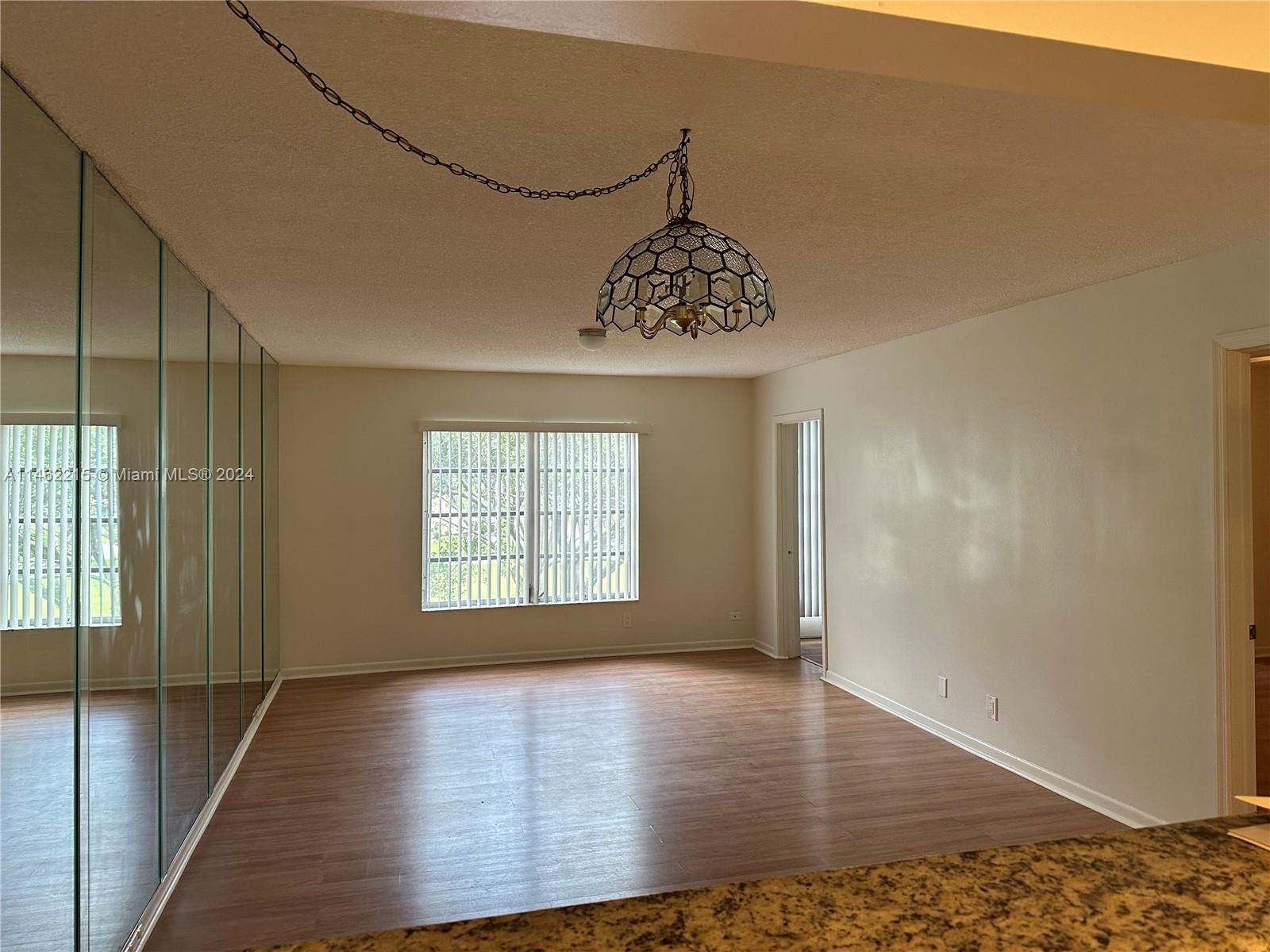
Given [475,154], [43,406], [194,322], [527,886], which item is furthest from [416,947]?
[194,322]

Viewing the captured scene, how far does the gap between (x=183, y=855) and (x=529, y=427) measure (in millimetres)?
4196

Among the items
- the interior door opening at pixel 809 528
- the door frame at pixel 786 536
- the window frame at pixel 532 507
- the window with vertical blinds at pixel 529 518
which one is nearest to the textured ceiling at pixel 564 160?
the window frame at pixel 532 507

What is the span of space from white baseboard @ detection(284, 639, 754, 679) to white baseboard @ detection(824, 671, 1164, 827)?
1796 mm

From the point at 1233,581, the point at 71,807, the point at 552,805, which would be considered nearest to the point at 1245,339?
the point at 1233,581

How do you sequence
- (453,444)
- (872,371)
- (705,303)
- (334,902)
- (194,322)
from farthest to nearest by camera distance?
1. (453,444)
2. (872,371)
3. (194,322)
4. (334,902)
5. (705,303)

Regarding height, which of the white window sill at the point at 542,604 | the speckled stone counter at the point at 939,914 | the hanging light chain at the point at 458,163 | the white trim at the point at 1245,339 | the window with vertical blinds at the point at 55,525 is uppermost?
the hanging light chain at the point at 458,163

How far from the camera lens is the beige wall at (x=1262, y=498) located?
6781 mm

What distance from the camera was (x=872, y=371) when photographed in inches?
217

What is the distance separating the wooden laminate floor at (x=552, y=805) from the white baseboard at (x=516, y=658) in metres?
0.69

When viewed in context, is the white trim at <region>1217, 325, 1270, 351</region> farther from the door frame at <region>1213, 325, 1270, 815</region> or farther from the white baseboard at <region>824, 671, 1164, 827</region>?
the white baseboard at <region>824, 671, 1164, 827</region>

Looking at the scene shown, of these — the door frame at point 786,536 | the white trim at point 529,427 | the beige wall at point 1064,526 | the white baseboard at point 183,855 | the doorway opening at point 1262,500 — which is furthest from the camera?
the door frame at point 786,536

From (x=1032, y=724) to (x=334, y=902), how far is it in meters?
3.35

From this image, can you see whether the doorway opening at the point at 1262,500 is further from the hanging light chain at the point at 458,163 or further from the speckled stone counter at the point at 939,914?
the speckled stone counter at the point at 939,914

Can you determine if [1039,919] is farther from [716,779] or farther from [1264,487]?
[1264,487]
